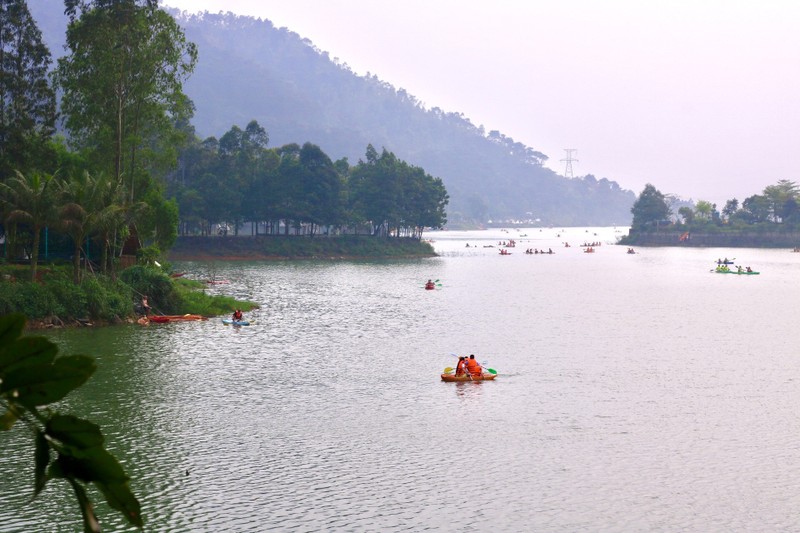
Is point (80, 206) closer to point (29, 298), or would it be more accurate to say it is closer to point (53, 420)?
point (29, 298)

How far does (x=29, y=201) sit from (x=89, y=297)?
7.40 metres

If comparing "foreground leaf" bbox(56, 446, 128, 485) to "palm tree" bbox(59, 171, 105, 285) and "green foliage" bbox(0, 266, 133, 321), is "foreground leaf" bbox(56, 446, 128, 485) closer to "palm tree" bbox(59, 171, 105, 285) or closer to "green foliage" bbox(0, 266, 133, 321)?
"green foliage" bbox(0, 266, 133, 321)

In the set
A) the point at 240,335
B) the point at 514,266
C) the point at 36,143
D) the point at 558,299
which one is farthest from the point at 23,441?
the point at 514,266

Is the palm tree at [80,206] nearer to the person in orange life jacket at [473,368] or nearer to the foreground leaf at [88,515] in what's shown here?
the person in orange life jacket at [473,368]

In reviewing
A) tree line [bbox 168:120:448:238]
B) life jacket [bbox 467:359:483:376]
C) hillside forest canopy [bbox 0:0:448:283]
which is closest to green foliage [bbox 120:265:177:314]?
hillside forest canopy [bbox 0:0:448:283]

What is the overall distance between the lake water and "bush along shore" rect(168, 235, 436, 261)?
65.1 meters

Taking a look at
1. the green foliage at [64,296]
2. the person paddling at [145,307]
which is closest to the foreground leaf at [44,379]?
the green foliage at [64,296]

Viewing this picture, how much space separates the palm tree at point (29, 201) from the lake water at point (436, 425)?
24.5 feet

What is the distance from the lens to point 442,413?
33.8m

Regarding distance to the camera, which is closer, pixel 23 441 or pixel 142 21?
pixel 23 441

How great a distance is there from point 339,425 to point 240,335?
76.0 feet

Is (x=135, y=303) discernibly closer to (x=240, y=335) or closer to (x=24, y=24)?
(x=240, y=335)

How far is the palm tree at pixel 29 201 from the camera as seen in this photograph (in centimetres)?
4906

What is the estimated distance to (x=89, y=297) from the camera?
53.0 m
